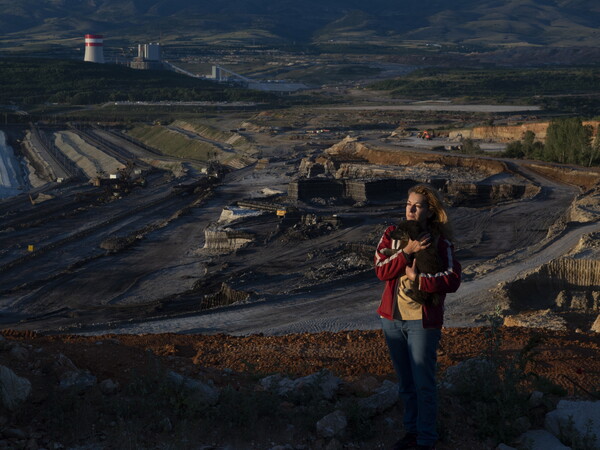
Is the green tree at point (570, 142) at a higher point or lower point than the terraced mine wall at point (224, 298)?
higher

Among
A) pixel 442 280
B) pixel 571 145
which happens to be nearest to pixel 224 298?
pixel 442 280

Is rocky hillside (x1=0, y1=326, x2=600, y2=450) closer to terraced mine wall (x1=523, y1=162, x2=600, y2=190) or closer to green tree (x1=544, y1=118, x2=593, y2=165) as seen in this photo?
terraced mine wall (x1=523, y1=162, x2=600, y2=190)

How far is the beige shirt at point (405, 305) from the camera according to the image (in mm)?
6961

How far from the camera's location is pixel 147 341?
1343 cm

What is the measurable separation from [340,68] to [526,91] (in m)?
61.0

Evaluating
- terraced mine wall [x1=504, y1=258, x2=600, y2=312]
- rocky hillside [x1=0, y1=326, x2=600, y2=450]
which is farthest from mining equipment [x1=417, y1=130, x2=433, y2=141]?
rocky hillside [x1=0, y1=326, x2=600, y2=450]

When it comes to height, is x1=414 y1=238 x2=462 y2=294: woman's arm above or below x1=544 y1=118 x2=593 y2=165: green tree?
above

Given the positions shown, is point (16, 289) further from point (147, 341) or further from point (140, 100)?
point (140, 100)

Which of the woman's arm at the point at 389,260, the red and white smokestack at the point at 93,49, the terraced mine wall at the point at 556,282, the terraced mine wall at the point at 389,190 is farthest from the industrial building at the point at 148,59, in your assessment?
the woman's arm at the point at 389,260

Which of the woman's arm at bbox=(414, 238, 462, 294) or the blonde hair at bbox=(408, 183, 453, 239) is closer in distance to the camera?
the woman's arm at bbox=(414, 238, 462, 294)

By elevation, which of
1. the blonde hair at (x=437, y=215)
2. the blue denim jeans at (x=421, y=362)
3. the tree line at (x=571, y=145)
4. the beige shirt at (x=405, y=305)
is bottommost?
the tree line at (x=571, y=145)

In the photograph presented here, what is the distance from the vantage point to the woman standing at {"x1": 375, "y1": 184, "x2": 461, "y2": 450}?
6.93 meters

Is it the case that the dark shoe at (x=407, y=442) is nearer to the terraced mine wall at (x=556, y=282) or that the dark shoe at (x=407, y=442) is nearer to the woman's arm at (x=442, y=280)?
the woman's arm at (x=442, y=280)

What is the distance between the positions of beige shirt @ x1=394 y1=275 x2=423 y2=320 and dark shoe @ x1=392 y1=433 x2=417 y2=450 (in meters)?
0.93
